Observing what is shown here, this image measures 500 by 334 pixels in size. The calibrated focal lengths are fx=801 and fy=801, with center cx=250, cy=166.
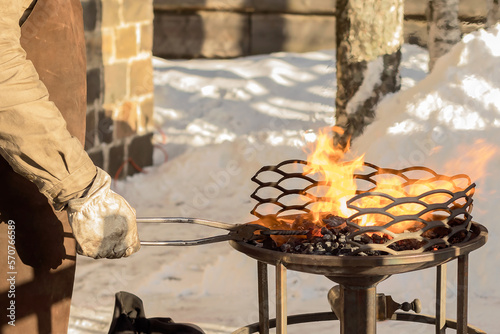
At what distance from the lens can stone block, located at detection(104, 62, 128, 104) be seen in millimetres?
7355

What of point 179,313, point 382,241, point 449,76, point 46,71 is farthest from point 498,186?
point 46,71

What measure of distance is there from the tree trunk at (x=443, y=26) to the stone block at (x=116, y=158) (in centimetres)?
310

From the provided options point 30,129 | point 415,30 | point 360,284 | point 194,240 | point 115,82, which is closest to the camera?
point 30,129

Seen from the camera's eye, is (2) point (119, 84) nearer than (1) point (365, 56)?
No

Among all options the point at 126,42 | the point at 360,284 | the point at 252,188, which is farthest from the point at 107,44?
the point at 360,284

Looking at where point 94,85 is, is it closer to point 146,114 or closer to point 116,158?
point 116,158

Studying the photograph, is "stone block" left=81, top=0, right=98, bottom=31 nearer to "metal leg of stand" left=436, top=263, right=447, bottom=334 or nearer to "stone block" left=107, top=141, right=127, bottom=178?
"stone block" left=107, top=141, right=127, bottom=178

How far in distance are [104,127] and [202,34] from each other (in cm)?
489

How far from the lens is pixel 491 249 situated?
15.9 feet

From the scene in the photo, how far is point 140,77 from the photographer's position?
7980 millimetres

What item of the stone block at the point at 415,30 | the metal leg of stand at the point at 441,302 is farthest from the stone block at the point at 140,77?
the metal leg of stand at the point at 441,302

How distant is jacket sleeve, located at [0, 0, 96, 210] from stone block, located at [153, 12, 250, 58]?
9.46 metres

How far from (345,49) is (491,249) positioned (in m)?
2.57

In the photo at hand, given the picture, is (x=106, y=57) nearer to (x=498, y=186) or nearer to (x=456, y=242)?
(x=498, y=186)
